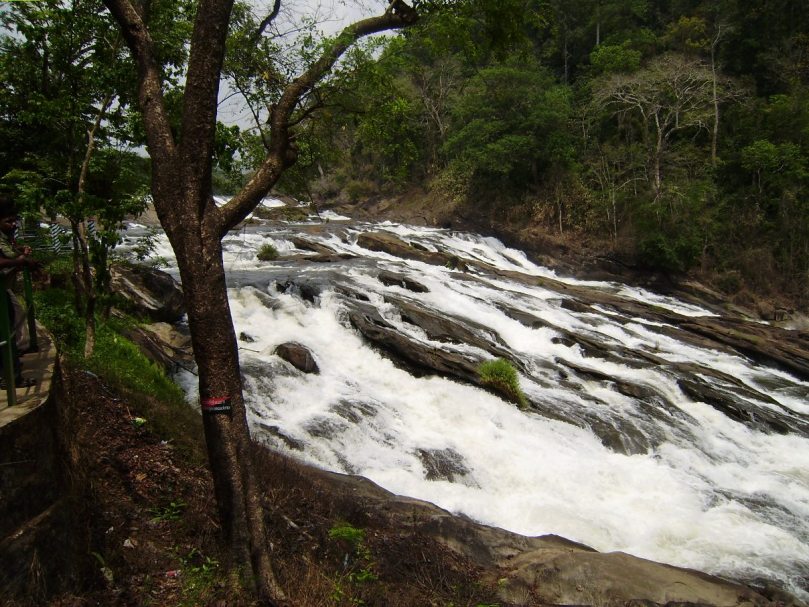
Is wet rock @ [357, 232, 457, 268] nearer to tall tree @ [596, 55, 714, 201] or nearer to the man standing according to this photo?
tall tree @ [596, 55, 714, 201]

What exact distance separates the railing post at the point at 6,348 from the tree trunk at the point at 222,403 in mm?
961

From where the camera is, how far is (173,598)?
11.0ft

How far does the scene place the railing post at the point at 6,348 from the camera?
280cm

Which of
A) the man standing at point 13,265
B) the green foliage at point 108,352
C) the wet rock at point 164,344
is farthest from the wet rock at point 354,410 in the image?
the man standing at point 13,265

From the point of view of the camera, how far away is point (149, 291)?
10477mm

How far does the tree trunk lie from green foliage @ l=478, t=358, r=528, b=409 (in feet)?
22.5

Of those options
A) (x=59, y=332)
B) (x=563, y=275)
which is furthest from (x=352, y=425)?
(x=563, y=275)

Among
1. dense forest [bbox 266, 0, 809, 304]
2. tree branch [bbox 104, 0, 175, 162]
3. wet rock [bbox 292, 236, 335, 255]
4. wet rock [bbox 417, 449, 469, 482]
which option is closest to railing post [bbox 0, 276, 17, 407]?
tree branch [bbox 104, 0, 175, 162]

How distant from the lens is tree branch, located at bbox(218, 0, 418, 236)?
3.87 metres

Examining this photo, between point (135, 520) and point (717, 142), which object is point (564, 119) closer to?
point (717, 142)

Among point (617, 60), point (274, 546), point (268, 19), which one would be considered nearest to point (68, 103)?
point (268, 19)

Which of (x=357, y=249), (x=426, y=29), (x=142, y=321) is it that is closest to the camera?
(x=426, y=29)

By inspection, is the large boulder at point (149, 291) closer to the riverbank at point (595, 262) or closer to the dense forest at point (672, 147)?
the dense forest at point (672, 147)

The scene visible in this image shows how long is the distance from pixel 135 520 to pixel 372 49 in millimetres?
4699
